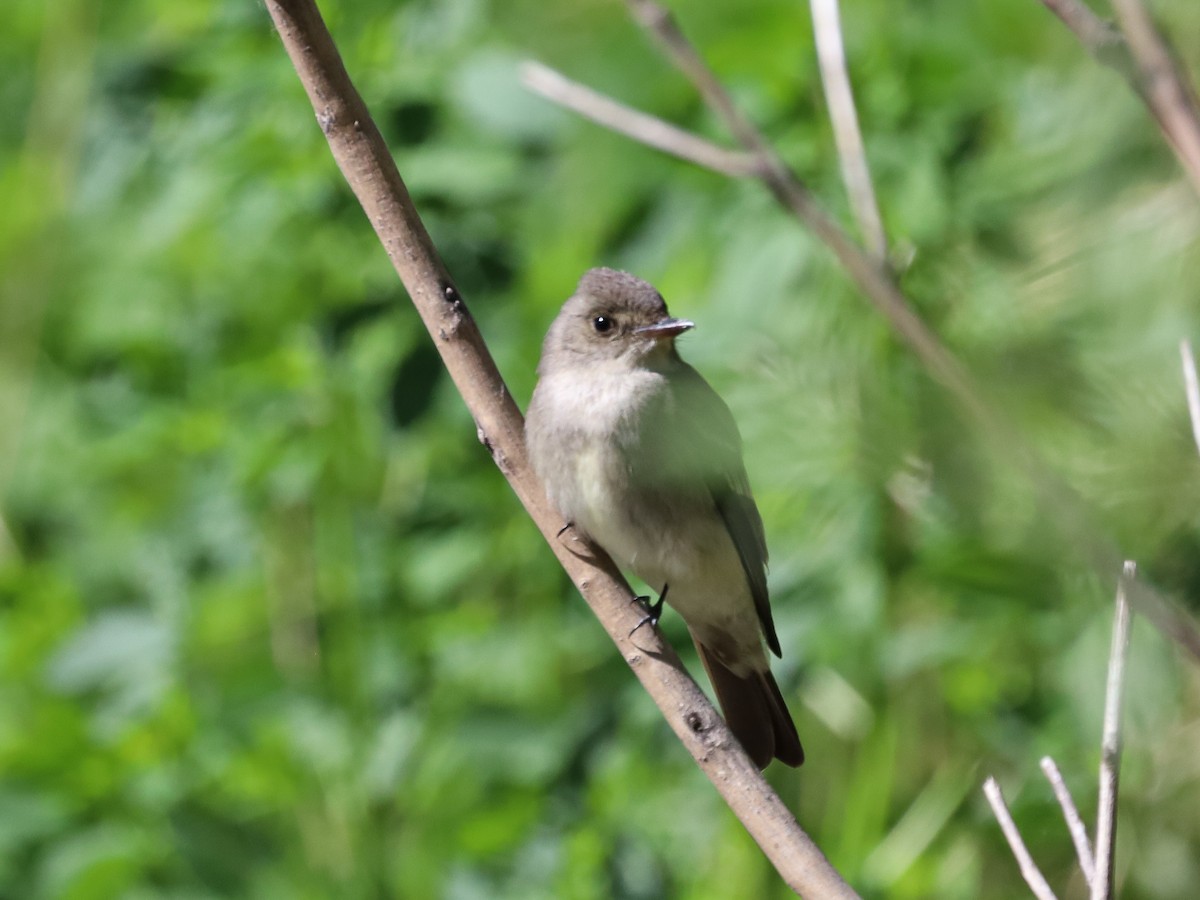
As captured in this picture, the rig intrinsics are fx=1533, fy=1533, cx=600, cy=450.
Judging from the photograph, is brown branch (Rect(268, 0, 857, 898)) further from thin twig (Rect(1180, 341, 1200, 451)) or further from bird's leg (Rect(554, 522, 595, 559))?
thin twig (Rect(1180, 341, 1200, 451))

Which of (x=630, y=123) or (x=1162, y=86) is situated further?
(x=630, y=123)

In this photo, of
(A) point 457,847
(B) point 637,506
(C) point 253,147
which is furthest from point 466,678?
(C) point 253,147

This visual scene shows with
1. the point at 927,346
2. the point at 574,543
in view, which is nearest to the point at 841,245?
the point at 927,346

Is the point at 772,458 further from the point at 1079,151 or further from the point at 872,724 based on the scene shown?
the point at 872,724

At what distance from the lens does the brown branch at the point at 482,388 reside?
196cm

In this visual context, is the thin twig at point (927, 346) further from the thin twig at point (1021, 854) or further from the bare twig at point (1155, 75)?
the thin twig at point (1021, 854)

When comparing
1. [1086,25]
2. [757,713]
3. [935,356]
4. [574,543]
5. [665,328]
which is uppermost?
[665,328]

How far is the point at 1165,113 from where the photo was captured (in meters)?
0.88

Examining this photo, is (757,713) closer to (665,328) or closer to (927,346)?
(665,328)

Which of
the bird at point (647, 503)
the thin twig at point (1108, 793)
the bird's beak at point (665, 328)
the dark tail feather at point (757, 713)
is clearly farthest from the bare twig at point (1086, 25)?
the dark tail feather at point (757, 713)

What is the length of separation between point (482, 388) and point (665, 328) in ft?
3.76

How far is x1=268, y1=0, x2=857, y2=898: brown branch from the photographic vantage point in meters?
1.96

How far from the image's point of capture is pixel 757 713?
11.4ft

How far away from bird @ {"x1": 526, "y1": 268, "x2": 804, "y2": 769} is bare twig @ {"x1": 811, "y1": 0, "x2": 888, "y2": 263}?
1484 millimetres
